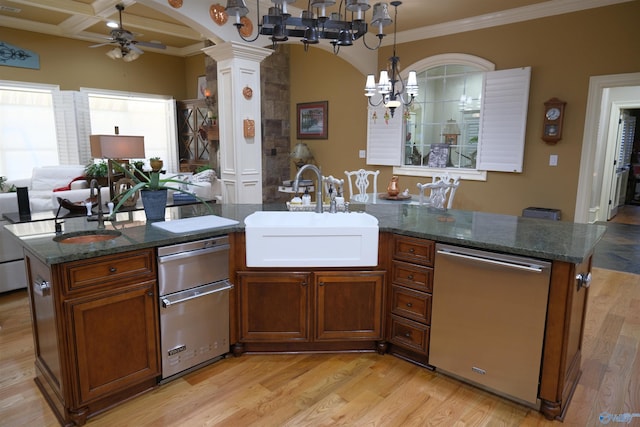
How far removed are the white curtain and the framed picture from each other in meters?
4.13

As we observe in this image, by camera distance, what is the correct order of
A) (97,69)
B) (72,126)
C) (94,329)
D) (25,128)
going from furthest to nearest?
(97,69) → (72,126) → (25,128) → (94,329)

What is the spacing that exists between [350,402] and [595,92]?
421 centimetres

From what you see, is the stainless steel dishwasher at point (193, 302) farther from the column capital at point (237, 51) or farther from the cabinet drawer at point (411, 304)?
the column capital at point (237, 51)

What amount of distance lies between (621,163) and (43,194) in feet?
33.8

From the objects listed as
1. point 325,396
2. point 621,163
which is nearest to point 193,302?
point 325,396

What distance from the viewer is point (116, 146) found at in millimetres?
3412

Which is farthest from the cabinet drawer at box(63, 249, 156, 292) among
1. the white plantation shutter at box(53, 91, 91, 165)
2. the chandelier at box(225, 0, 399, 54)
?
the white plantation shutter at box(53, 91, 91, 165)

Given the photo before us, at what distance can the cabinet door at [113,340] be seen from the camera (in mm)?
1941

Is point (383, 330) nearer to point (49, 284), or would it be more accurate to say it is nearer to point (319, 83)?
point (49, 284)

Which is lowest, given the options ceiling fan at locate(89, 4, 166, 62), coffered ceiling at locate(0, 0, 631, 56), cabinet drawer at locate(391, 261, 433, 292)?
cabinet drawer at locate(391, 261, 433, 292)

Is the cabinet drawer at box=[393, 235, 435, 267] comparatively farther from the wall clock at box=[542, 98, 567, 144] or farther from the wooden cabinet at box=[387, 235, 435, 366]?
the wall clock at box=[542, 98, 567, 144]

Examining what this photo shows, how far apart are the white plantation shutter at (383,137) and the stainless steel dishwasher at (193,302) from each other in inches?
160

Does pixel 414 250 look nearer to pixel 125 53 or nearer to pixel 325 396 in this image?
pixel 325 396

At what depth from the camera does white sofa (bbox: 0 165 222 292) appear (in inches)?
138
